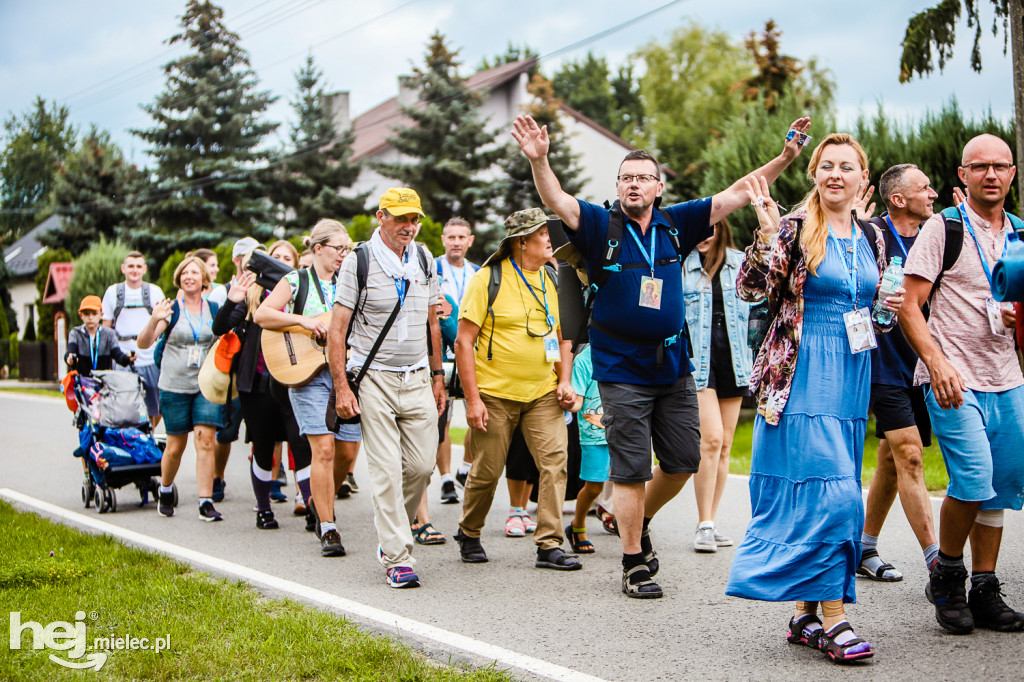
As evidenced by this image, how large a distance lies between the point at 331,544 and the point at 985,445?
4.15m

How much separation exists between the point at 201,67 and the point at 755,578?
3749 centimetres

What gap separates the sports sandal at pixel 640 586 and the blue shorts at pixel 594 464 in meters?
1.36

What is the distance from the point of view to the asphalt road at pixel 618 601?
4371 mm

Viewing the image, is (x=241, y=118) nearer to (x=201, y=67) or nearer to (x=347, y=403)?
(x=201, y=67)

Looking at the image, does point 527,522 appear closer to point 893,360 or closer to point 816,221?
point 893,360

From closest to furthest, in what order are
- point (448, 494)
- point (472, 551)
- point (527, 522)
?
point (472, 551)
point (527, 522)
point (448, 494)

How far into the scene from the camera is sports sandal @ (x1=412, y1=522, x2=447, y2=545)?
735 cm

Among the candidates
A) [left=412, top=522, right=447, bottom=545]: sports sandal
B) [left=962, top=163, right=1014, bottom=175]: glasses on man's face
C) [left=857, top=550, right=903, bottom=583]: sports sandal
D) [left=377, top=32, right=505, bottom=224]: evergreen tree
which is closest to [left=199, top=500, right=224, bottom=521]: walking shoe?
[left=412, top=522, right=447, bottom=545]: sports sandal

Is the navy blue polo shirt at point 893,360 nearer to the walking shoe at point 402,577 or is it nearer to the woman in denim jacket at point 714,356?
the woman in denim jacket at point 714,356

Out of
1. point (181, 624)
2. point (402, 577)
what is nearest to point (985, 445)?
point (402, 577)

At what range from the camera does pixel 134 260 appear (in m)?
10.3

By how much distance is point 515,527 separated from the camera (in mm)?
7582

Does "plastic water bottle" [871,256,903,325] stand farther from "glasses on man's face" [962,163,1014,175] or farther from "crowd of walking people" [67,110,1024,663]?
"glasses on man's face" [962,163,1014,175]

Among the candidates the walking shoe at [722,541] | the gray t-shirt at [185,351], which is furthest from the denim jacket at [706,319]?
the gray t-shirt at [185,351]
